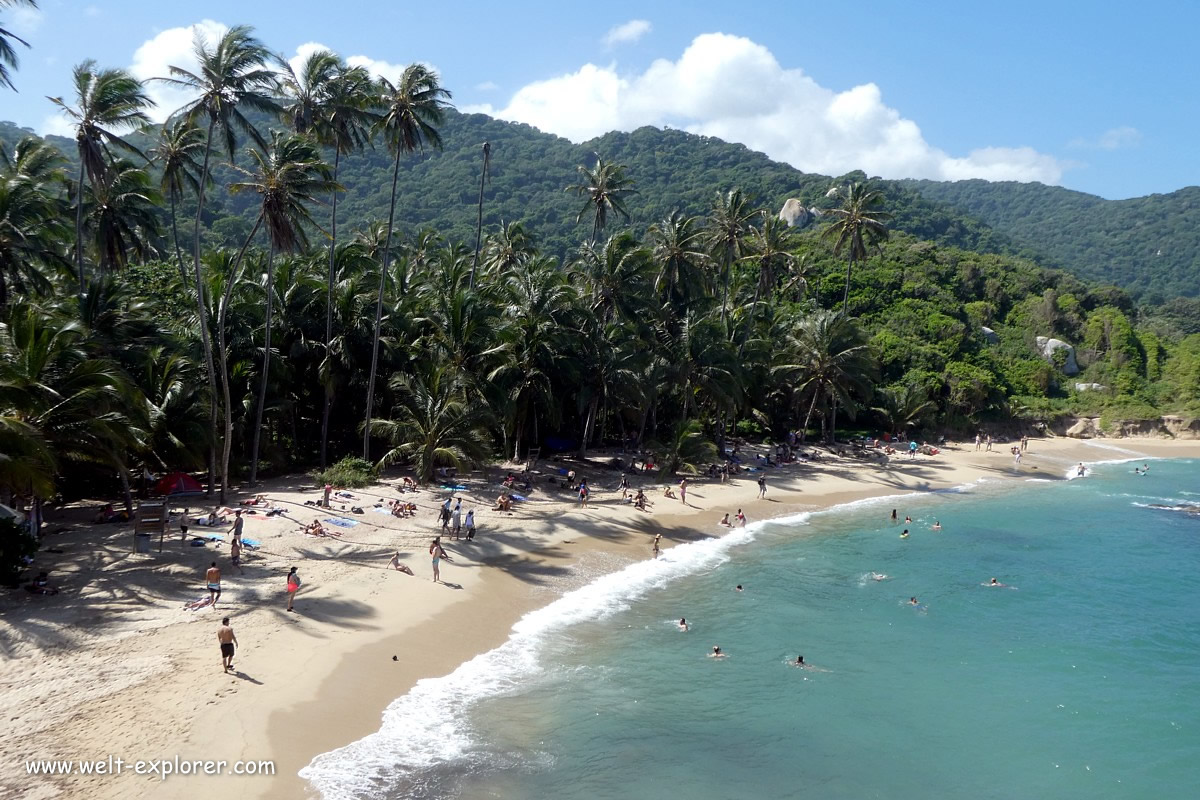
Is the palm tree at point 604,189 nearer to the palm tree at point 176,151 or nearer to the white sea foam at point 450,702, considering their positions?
the palm tree at point 176,151

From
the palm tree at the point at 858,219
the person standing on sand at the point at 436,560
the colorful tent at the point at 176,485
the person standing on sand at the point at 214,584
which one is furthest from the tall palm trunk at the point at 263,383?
the palm tree at the point at 858,219

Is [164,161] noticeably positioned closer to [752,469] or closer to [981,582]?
[752,469]

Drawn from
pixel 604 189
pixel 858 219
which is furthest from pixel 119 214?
pixel 858 219

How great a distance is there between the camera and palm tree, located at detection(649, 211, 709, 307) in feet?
139

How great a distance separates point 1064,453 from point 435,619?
175 ft

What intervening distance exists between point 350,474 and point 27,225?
43.0 feet

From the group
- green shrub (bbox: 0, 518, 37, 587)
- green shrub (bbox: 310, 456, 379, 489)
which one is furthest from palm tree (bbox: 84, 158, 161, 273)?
green shrub (bbox: 0, 518, 37, 587)

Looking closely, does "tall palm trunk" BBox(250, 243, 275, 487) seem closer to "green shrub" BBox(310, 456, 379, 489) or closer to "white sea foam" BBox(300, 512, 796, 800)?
"green shrub" BBox(310, 456, 379, 489)

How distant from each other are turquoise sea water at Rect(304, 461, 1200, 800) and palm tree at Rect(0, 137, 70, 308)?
18.7 metres

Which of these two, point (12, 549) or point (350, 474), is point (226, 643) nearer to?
point (12, 549)

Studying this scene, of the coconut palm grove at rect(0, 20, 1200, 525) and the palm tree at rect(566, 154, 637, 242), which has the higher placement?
the palm tree at rect(566, 154, 637, 242)

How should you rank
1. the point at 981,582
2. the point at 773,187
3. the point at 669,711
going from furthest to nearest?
the point at 773,187 → the point at 981,582 → the point at 669,711

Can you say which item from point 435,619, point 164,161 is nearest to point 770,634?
point 435,619

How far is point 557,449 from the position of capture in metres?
40.8
